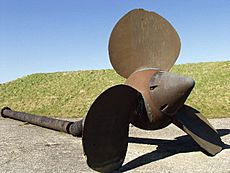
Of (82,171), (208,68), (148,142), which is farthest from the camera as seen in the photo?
(208,68)

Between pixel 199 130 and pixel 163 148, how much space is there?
105 cm

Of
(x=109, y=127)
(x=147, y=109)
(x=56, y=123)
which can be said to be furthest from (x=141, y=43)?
(x=56, y=123)

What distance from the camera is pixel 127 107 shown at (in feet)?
18.9

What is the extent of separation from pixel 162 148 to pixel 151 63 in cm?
210

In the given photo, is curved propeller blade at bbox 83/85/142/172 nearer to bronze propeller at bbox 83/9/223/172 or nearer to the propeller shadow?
bronze propeller at bbox 83/9/223/172

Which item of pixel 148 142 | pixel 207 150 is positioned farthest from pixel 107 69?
pixel 207 150

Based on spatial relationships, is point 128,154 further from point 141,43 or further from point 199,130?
point 141,43

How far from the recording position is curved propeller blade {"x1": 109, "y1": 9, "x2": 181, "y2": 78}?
22.0 feet

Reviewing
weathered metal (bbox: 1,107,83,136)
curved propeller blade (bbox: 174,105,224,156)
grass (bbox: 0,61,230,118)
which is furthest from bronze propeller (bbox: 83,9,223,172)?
grass (bbox: 0,61,230,118)

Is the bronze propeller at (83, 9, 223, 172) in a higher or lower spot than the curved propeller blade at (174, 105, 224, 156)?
higher

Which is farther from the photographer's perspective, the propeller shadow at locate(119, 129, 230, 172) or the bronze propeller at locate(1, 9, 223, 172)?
the propeller shadow at locate(119, 129, 230, 172)

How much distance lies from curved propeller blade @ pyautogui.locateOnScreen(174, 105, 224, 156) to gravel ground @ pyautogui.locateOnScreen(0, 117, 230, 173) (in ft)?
0.67

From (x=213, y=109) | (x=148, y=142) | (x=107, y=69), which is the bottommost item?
(x=107, y=69)

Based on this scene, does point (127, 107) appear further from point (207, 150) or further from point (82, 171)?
point (207, 150)
